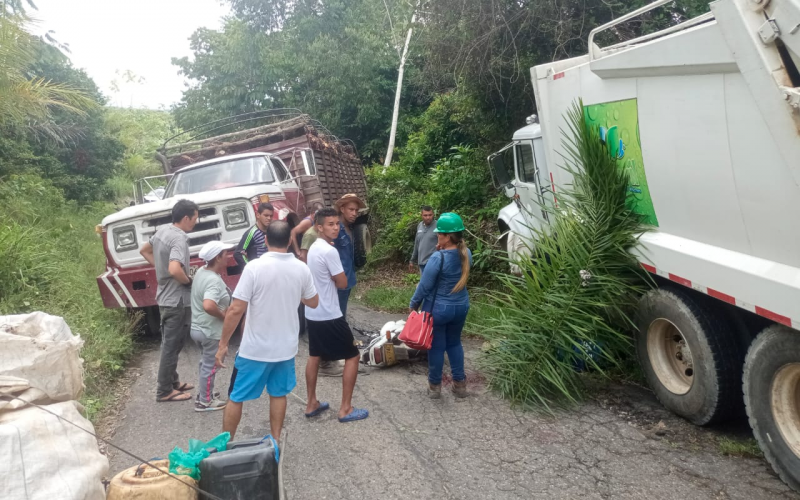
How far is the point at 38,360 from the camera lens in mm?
2945

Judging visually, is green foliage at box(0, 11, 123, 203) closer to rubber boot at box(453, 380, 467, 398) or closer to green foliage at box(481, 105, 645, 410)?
rubber boot at box(453, 380, 467, 398)

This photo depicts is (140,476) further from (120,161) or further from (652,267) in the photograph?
(120,161)

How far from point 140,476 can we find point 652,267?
142 inches

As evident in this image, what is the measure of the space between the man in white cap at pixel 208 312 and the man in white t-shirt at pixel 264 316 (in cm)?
88

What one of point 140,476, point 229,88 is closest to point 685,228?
point 140,476

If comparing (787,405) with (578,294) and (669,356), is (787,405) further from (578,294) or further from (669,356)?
(578,294)

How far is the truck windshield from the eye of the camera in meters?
8.15

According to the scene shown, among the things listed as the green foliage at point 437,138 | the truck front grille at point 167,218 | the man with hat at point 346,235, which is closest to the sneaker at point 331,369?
the man with hat at point 346,235

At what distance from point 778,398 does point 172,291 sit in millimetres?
4595

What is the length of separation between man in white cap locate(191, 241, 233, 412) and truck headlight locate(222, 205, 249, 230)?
1904 mm

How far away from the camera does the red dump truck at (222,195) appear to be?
6.93m

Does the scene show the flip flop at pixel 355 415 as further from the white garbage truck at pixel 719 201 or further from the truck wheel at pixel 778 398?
the truck wheel at pixel 778 398

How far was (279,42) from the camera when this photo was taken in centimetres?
2203

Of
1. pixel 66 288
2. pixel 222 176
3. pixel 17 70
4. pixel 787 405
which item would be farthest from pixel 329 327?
pixel 17 70
